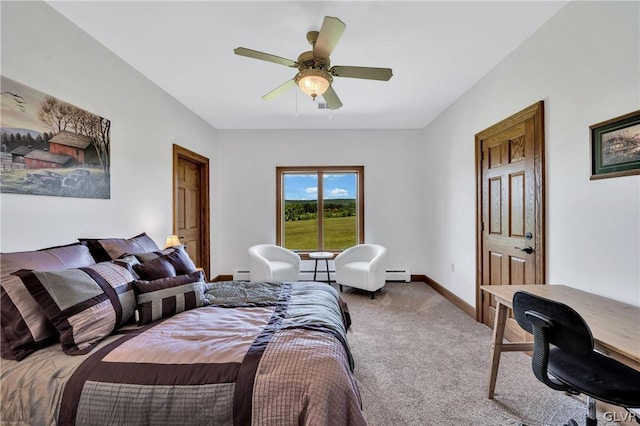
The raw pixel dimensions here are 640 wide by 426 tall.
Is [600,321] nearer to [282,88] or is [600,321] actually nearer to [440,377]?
[440,377]

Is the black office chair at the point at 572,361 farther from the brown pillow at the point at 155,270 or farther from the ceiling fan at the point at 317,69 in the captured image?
the brown pillow at the point at 155,270

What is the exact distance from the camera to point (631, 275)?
162cm

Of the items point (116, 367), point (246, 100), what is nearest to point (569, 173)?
point (116, 367)


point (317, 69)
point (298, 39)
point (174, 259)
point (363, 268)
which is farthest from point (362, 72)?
point (363, 268)

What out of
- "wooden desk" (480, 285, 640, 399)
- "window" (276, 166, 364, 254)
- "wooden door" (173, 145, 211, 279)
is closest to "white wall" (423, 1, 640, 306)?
"wooden desk" (480, 285, 640, 399)

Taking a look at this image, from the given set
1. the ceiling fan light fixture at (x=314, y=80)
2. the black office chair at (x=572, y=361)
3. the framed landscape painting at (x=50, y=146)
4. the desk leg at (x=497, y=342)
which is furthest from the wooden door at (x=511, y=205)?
the framed landscape painting at (x=50, y=146)

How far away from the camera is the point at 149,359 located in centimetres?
123

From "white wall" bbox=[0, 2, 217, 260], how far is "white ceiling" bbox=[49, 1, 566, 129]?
160 millimetres

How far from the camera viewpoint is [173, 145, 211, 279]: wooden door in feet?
12.5

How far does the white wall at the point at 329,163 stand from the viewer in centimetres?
501

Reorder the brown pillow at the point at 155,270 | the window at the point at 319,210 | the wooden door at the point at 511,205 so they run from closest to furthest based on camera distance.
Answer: the brown pillow at the point at 155,270
the wooden door at the point at 511,205
the window at the point at 319,210

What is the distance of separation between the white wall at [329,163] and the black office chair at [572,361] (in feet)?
11.6

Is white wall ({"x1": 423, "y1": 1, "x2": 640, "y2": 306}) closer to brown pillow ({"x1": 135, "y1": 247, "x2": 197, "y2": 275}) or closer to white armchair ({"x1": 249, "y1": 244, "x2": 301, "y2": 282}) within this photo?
brown pillow ({"x1": 135, "y1": 247, "x2": 197, "y2": 275})

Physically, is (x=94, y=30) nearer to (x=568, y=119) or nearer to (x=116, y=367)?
(x=116, y=367)
